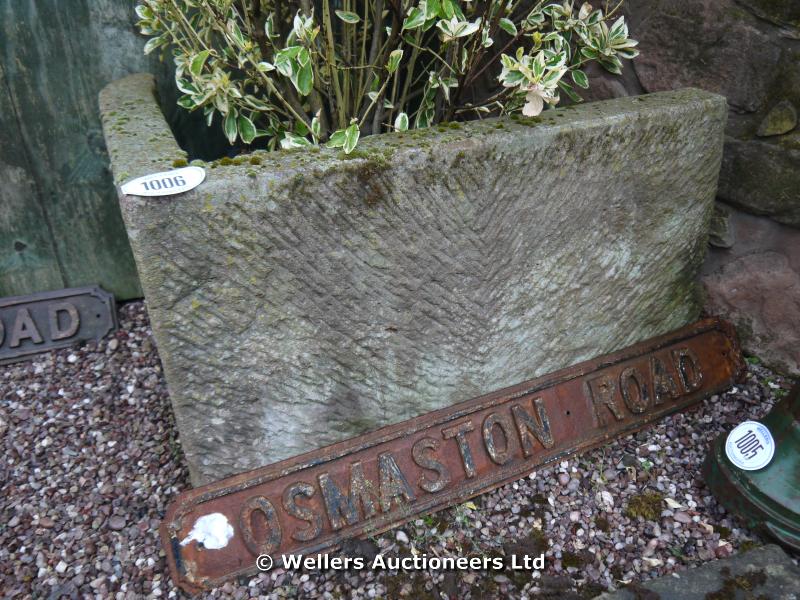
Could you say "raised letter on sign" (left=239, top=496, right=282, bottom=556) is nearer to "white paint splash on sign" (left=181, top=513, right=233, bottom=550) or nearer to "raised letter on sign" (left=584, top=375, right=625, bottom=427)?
"white paint splash on sign" (left=181, top=513, right=233, bottom=550)

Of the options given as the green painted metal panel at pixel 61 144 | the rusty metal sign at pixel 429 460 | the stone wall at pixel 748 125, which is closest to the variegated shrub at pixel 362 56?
the stone wall at pixel 748 125

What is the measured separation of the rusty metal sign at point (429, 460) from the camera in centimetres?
153

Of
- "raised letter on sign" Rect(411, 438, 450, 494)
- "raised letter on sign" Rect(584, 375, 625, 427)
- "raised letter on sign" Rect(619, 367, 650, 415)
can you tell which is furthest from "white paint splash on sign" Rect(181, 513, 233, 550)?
"raised letter on sign" Rect(619, 367, 650, 415)

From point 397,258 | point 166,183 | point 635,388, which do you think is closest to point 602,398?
point 635,388

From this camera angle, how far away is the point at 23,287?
2332 mm

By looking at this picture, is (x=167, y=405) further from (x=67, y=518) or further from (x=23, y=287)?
(x=23, y=287)

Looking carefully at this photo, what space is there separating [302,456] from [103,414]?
0.74m

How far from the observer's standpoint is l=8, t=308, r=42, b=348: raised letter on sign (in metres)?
2.23

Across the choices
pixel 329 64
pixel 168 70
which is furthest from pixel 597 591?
pixel 168 70

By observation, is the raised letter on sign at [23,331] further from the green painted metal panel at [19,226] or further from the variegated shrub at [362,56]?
the variegated shrub at [362,56]

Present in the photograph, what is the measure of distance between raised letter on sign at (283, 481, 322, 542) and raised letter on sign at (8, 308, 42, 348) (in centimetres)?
119

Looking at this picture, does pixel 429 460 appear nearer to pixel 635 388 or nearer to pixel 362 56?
pixel 635 388

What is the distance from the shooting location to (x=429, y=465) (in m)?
1.69

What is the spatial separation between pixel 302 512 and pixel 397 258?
2.08ft
